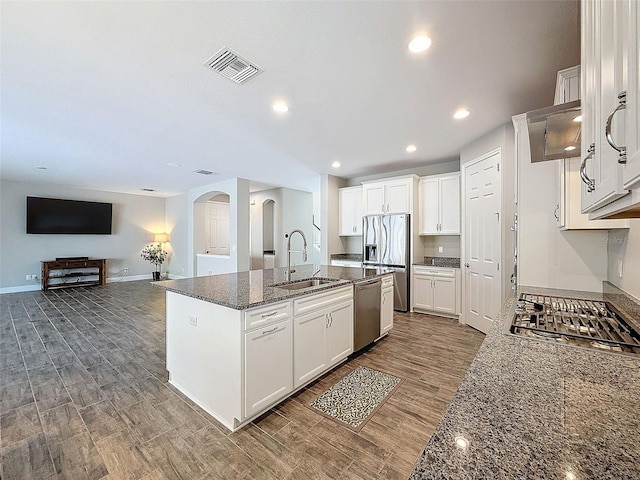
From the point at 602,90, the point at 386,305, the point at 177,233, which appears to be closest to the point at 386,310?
the point at 386,305

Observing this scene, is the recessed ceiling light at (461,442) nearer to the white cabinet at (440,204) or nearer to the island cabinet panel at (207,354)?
the island cabinet panel at (207,354)

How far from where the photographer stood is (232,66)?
7.23 feet

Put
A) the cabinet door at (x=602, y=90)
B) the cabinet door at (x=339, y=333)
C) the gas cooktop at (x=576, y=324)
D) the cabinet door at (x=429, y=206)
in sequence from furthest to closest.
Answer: the cabinet door at (x=429, y=206), the cabinet door at (x=339, y=333), the gas cooktop at (x=576, y=324), the cabinet door at (x=602, y=90)

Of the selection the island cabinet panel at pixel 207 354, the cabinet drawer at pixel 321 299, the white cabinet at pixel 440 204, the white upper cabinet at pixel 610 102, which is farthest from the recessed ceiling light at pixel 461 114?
the island cabinet panel at pixel 207 354

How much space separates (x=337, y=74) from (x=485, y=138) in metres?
2.54

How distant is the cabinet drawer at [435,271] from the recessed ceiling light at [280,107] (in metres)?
3.38

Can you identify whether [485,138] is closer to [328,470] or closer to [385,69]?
[385,69]

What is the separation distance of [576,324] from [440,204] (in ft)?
12.1

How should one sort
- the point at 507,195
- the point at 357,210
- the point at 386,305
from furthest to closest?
the point at 357,210, the point at 386,305, the point at 507,195

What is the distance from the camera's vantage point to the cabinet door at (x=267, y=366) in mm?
1893

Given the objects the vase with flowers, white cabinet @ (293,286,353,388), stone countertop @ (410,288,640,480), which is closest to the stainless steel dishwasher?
white cabinet @ (293,286,353,388)

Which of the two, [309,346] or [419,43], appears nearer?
[419,43]

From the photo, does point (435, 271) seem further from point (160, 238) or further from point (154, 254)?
point (160, 238)

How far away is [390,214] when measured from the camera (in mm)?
5109
